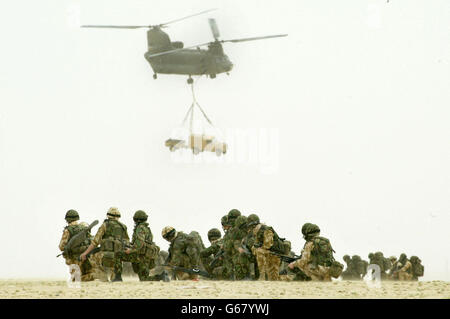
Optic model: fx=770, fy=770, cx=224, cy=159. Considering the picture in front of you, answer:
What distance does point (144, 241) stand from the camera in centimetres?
1745

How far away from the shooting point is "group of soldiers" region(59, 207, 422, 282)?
16594 mm

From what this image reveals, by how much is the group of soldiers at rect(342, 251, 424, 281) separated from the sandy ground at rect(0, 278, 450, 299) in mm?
9732

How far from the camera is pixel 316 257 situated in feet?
54.2

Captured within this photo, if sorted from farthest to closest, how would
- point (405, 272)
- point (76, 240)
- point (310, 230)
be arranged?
point (405, 272)
point (76, 240)
point (310, 230)

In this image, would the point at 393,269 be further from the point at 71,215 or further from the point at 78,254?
the point at 71,215

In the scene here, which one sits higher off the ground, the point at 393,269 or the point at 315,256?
the point at 315,256

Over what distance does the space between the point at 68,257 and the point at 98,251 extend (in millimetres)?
937

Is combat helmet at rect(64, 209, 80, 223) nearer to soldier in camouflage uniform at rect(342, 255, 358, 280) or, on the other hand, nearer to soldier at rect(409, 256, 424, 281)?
soldier in camouflage uniform at rect(342, 255, 358, 280)

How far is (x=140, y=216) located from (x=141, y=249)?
760 mm

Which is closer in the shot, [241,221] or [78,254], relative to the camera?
[78,254]

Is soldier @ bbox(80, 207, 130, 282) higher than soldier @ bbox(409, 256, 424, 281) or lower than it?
higher

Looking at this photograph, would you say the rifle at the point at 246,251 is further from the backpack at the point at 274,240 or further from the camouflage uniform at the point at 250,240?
the backpack at the point at 274,240

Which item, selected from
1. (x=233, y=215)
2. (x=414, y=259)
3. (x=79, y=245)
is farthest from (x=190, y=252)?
(x=414, y=259)

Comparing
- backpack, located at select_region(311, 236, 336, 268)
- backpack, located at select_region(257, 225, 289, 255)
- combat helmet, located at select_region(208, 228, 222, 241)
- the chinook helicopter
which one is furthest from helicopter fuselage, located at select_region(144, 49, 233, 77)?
backpack, located at select_region(311, 236, 336, 268)
